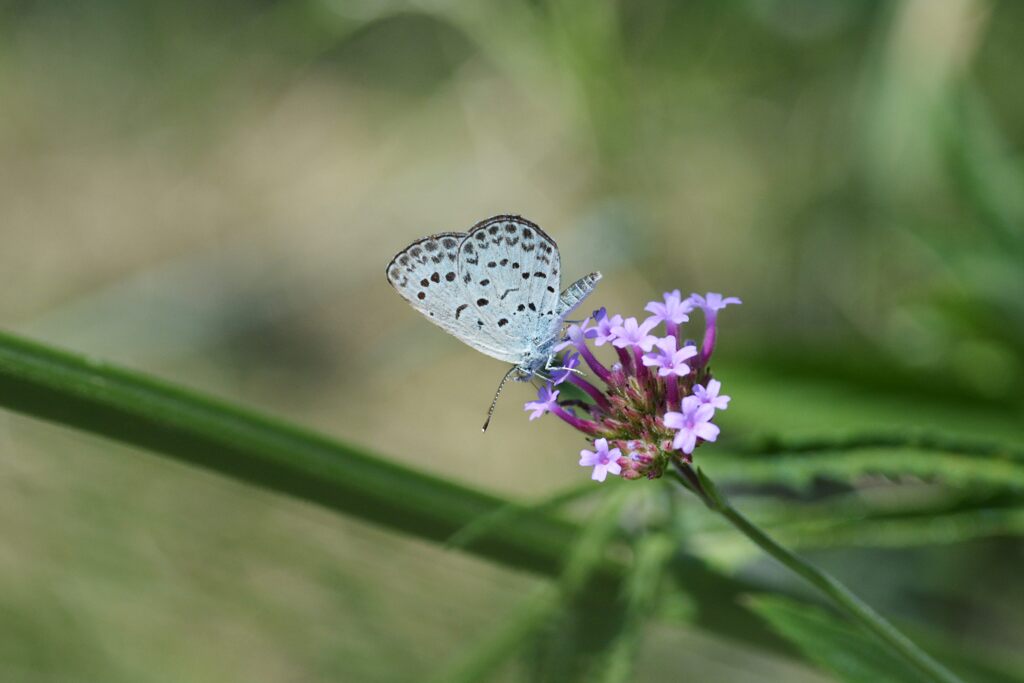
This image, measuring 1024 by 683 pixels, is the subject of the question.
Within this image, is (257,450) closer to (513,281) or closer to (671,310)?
(513,281)

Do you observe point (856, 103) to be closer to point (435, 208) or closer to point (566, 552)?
point (435, 208)

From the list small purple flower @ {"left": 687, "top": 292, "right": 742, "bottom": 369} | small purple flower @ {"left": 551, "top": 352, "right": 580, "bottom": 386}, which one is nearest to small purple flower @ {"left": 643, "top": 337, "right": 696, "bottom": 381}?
small purple flower @ {"left": 687, "top": 292, "right": 742, "bottom": 369}

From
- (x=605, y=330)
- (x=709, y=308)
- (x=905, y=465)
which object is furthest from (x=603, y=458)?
(x=905, y=465)

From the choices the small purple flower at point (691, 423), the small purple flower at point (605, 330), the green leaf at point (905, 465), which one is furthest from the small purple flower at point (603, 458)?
the green leaf at point (905, 465)

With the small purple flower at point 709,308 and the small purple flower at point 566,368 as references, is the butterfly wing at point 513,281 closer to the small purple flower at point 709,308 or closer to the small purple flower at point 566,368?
the small purple flower at point 566,368

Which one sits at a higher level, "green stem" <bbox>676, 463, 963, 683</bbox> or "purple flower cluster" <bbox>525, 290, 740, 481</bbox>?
"purple flower cluster" <bbox>525, 290, 740, 481</bbox>

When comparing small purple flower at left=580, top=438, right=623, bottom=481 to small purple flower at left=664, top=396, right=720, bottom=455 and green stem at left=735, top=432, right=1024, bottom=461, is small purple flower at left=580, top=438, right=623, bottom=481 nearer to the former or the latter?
small purple flower at left=664, top=396, right=720, bottom=455

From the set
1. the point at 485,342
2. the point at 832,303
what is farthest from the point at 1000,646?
the point at 485,342
